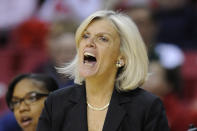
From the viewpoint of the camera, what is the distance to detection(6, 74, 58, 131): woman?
3.53m

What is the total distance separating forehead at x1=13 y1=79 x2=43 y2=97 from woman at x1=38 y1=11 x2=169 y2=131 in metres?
0.53

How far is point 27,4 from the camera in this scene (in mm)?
6727

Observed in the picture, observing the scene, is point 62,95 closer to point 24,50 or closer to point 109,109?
point 109,109

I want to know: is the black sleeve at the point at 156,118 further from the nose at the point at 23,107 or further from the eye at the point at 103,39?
the nose at the point at 23,107

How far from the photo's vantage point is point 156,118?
2.93 m

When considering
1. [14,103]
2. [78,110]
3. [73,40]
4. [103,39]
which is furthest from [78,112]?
[73,40]

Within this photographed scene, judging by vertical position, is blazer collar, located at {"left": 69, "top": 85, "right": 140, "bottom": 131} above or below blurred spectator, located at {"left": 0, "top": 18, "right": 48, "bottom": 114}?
below

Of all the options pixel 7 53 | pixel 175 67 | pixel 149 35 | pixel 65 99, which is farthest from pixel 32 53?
pixel 65 99

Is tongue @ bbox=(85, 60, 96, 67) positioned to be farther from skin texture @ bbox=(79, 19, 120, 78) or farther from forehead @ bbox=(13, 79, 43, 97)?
forehead @ bbox=(13, 79, 43, 97)

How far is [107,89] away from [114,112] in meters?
0.14

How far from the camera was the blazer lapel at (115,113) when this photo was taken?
116 inches

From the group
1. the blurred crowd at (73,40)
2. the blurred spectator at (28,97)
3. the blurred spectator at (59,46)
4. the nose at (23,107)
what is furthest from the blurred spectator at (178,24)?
the nose at (23,107)

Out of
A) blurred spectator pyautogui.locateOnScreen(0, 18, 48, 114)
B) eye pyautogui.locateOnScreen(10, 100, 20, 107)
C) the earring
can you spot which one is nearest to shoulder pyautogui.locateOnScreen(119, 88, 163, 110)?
the earring

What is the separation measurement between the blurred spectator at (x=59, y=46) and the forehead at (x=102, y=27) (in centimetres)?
215
